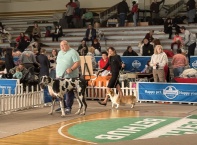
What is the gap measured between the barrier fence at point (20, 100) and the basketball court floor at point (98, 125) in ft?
0.67

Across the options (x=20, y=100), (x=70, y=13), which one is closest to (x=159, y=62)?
(x=20, y=100)

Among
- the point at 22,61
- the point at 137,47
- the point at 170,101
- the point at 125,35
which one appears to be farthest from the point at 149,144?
the point at 125,35

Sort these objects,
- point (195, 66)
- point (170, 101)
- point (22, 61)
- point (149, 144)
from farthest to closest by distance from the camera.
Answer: point (195, 66), point (22, 61), point (170, 101), point (149, 144)

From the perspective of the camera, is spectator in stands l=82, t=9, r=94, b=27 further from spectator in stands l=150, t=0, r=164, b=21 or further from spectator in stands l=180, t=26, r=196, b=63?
spectator in stands l=180, t=26, r=196, b=63

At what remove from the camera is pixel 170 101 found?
14.1m

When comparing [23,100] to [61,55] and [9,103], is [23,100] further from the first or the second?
[61,55]

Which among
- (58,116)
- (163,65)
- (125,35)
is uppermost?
(125,35)

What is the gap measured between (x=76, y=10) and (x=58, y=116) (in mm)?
16716

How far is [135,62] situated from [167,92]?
4918mm

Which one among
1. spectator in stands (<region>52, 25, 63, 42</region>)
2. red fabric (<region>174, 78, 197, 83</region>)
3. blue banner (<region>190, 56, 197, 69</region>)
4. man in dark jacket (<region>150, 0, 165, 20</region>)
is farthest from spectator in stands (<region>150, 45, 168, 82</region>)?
spectator in stands (<region>52, 25, 63, 42</region>)

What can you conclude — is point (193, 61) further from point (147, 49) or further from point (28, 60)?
point (28, 60)

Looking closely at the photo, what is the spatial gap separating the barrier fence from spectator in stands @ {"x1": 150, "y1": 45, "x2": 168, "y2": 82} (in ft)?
11.0

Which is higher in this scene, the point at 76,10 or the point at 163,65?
the point at 76,10

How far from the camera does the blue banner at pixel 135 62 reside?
→ 1867 cm
